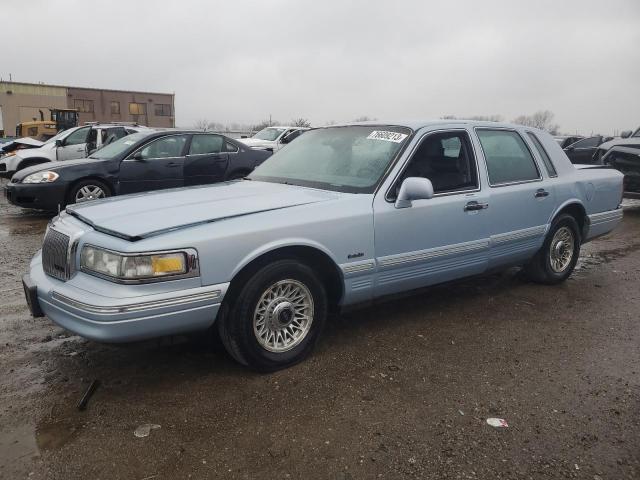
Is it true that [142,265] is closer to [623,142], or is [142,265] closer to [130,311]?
[130,311]

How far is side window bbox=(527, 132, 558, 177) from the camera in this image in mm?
5047

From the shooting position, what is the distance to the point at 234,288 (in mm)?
3072

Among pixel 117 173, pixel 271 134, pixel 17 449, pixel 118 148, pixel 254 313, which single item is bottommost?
pixel 17 449

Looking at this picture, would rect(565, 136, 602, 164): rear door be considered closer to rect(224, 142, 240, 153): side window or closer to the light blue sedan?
rect(224, 142, 240, 153): side window

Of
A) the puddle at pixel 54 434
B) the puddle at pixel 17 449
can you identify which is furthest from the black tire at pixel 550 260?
the puddle at pixel 17 449

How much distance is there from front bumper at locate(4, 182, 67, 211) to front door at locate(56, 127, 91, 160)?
397 cm

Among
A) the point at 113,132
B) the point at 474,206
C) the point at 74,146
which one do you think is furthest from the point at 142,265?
the point at 74,146

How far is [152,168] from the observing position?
8539 millimetres

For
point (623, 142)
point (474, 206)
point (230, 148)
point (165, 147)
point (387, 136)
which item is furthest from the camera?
point (623, 142)

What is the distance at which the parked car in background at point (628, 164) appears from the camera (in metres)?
10.4

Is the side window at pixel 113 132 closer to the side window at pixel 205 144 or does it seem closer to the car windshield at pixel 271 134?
the side window at pixel 205 144

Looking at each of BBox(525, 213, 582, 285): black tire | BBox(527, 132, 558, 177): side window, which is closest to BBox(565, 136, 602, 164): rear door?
BBox(525, 213, 582, 285): black tire

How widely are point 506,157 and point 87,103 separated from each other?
6969 cm

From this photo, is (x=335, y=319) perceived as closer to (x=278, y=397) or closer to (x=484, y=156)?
(x=278, y=397)
